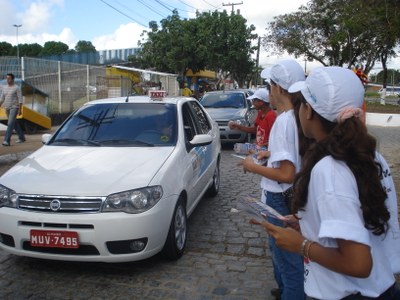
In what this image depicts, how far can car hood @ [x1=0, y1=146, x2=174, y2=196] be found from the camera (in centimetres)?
369

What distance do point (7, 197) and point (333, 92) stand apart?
3.18 meters

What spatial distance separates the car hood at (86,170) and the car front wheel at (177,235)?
493mm

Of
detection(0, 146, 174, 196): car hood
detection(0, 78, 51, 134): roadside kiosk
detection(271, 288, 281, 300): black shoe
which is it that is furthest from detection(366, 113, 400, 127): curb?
detection(271, 288, 281, 300): black shoe

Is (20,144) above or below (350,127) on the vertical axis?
below

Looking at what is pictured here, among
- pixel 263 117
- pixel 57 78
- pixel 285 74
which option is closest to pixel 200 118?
pixel 263 117

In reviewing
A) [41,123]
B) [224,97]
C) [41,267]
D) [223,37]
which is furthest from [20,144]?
[223,37]

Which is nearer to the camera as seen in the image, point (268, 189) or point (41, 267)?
point (268, 189)

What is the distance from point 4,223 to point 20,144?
8.50 metres

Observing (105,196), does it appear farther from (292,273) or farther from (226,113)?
(226,113)

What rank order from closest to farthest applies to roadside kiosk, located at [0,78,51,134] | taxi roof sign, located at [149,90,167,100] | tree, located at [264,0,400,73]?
taxi roof sign, located at [149,90,167,100] → roadside kiosk, located at [0,78,51,134] → tree, located at [264,0,400,73]

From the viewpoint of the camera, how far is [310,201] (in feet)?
5.20

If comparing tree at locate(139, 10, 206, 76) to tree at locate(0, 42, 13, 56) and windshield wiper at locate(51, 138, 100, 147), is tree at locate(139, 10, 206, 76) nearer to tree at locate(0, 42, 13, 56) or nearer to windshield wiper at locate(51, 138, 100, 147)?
windshield wiper at locate(51, 138, 100, 147)

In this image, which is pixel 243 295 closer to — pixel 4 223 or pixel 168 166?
pixel 168 166

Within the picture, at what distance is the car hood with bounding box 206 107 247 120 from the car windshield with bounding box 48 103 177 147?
682cm
